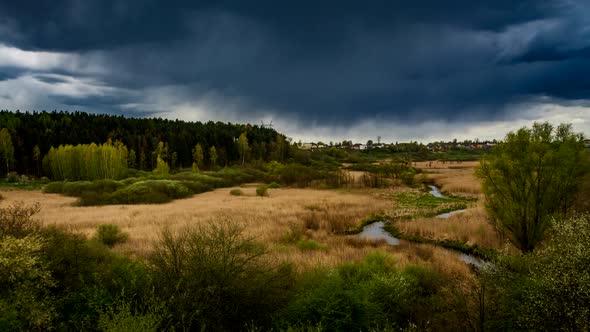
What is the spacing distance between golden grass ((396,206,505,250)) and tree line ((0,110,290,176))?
89108 mm

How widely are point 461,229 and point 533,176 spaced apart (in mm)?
9528

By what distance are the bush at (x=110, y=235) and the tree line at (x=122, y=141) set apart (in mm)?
85152

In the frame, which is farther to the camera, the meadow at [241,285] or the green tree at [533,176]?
the green tree at [533,176]

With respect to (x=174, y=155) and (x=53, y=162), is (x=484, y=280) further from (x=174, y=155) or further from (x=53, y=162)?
(x=174, y=155)

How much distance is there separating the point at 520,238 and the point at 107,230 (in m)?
23.7

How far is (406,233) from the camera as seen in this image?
28.9 meters

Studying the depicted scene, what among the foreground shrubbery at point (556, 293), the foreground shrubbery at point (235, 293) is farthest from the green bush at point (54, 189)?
the foreground shrubbery at point (556, 293)

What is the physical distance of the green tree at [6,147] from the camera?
84.2 meters

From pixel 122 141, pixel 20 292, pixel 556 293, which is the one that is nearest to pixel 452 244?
pixel 556 293

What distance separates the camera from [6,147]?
84688 millimetres

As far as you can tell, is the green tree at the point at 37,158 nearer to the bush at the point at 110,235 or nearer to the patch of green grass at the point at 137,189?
the patch of green grass at the point at 137,189

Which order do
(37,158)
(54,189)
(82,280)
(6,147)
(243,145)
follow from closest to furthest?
(82,280)
(54,189)
(6,147)
(37,158)
(243,145)

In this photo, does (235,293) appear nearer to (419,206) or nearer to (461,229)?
(461,229)

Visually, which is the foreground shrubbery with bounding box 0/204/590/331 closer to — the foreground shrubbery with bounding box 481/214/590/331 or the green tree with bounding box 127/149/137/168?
the foreground shrubbery with bounding box 481/214/590/331
